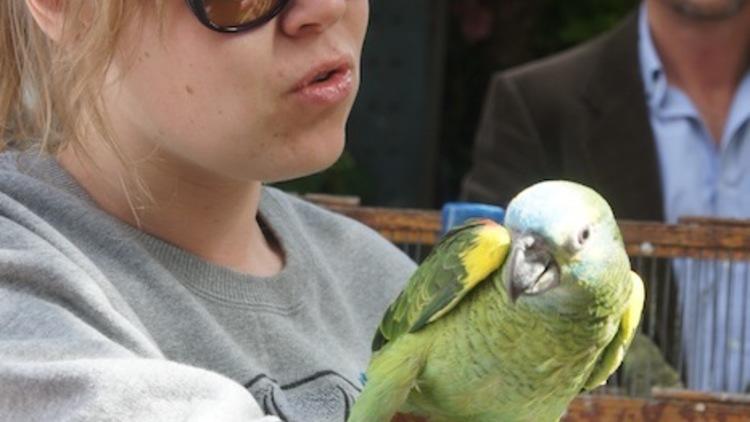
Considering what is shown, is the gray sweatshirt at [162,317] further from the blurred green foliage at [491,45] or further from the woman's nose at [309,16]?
the blurred green foliage at [491,45]

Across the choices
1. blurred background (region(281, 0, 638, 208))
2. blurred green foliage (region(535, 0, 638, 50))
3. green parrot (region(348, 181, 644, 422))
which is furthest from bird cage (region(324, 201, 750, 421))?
blurred green foliage (region(535, 0, 638, 50))

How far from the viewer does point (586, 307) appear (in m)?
1.22

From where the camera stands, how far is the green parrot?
1.16 metres

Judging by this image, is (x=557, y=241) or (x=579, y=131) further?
(x=579, y=131)

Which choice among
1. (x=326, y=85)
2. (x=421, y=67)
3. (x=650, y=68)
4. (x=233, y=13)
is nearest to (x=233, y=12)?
(x=233, y=13)

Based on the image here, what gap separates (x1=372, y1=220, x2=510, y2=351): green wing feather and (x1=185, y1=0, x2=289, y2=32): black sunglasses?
0.82 ft

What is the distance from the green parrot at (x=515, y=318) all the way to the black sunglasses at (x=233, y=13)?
0.83 feet

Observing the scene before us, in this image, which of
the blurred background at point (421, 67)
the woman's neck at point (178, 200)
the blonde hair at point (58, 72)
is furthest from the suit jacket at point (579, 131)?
the blonde hair at point (58, 72)

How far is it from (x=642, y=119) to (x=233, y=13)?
1.87m

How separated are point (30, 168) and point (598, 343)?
1.68 ft

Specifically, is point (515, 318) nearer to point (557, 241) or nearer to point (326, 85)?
point (557, 241)

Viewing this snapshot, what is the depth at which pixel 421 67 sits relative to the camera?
4375 millimetres

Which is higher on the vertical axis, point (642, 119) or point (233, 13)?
point (233, 13)

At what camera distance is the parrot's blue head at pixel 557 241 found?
115 cm
